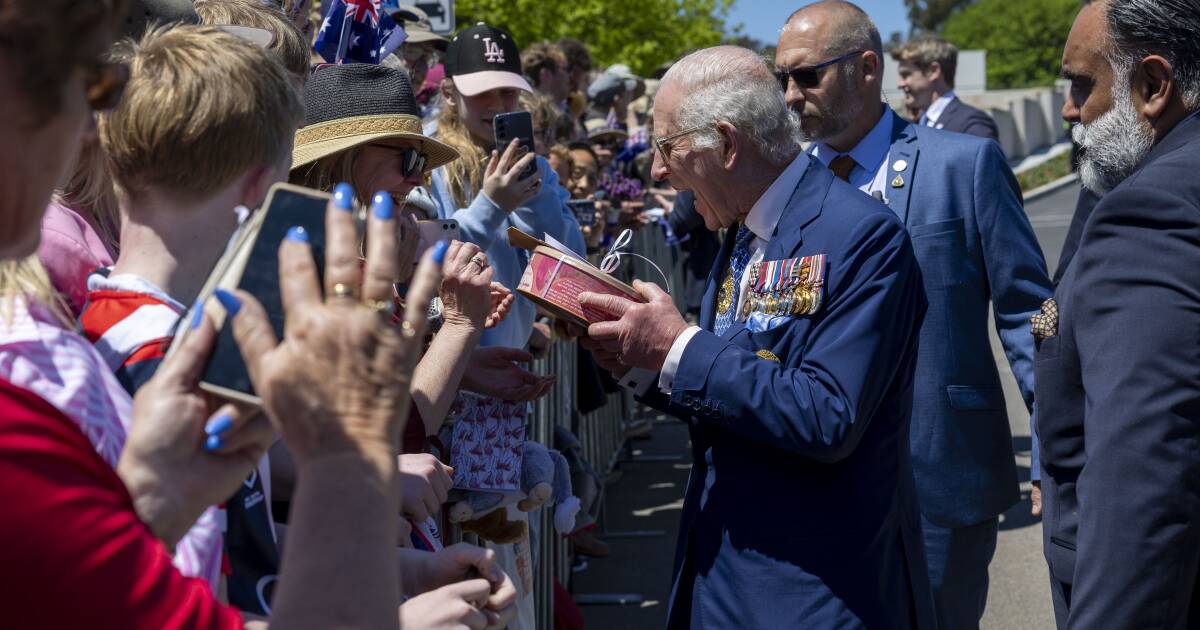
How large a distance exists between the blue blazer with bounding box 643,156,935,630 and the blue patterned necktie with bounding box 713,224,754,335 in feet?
0.50

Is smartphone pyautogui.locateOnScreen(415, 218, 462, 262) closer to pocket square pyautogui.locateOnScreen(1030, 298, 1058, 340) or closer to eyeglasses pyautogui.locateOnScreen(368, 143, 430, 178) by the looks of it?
eyeglasses pyautogui.locateOnScreen(368, 143, 430, 178)

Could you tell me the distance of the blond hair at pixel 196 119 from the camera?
175 cm

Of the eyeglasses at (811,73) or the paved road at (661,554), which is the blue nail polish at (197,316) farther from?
the paved road at (661,554)

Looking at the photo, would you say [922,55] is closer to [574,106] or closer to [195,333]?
[574,106]

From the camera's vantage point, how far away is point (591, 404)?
634 centimetres

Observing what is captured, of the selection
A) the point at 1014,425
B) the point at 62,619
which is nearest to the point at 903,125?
the point at 62,619

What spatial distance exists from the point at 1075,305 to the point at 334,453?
171 centimetres

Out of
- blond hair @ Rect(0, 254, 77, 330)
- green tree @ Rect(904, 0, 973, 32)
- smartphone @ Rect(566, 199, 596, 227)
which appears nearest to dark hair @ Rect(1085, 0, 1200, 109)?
blond hair @ Rect(0, 254, 77, 330)

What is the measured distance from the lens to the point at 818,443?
2.56 meters

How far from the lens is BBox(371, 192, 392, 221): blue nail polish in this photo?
1.32 meters

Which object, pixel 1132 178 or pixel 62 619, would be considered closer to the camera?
pixel 62 619

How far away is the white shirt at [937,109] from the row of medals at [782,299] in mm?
6485

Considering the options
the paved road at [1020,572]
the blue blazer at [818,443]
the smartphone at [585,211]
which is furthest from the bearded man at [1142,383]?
the smartphone at [585,211]

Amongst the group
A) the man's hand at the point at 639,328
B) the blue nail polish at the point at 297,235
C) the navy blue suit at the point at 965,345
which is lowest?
the navy blue suit at the point at 965,345
